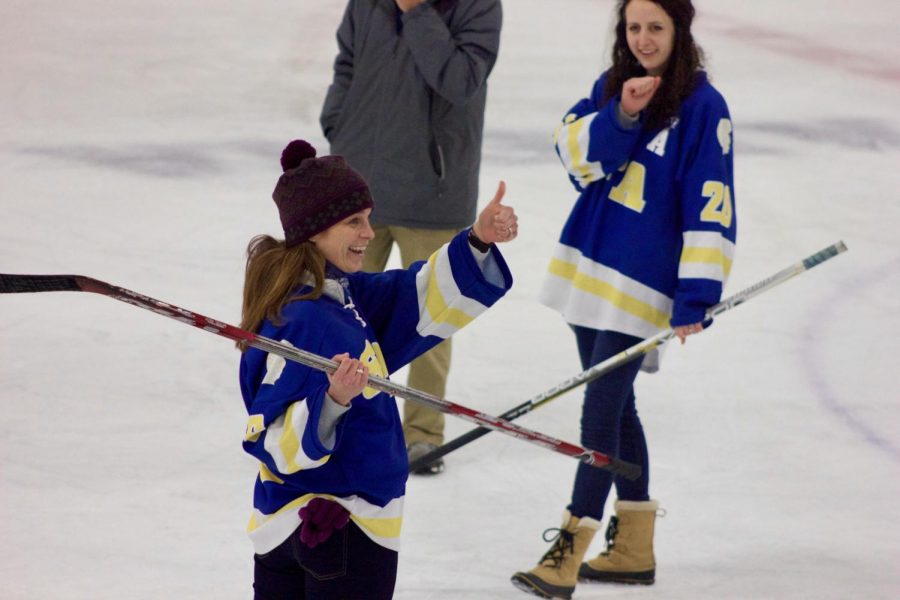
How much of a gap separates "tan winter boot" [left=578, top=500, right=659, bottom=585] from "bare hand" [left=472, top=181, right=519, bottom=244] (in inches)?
38.7

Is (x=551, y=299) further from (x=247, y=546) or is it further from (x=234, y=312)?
(x=234, y=312)

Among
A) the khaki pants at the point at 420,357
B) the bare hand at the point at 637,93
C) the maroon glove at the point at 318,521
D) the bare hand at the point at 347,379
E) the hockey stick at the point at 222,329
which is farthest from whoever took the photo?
the khaki pants at the point at 420,357

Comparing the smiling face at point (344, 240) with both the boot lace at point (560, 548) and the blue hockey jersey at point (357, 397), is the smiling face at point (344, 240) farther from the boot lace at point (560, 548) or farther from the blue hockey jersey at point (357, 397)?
the boot lace at point (560, 548)

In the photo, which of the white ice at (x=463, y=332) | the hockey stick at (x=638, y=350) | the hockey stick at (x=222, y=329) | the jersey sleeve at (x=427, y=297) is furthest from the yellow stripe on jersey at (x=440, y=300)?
the white ice at (x=463, y=332)

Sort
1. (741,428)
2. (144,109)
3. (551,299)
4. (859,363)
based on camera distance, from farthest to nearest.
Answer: (144,109) < (859,363) < (741,428) < (551,299)

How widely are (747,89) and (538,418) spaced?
275cm

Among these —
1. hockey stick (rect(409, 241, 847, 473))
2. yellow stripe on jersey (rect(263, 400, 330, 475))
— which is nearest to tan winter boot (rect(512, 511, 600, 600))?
hockey stick (rect(409, 241, 847, 473))

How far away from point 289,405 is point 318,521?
167 mm

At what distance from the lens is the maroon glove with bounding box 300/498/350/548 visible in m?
1.81

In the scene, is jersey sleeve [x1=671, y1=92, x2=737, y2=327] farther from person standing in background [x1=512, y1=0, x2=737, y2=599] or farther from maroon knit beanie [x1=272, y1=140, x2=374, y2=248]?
maroon knit beanie [x1=272, y1=140, x2=374, y2=248]

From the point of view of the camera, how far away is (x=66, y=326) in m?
3.70

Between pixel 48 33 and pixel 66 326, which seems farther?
pixel 48 33

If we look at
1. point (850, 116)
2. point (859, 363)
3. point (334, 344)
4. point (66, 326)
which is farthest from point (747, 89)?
point (334, 344)

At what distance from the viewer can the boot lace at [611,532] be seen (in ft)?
9.05
